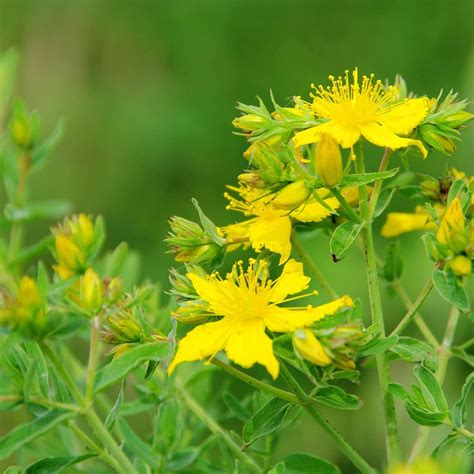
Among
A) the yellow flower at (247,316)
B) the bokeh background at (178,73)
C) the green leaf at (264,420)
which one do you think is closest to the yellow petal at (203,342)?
the yellow flower at (247,316)

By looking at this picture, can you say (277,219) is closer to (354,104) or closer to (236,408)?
(354,104)

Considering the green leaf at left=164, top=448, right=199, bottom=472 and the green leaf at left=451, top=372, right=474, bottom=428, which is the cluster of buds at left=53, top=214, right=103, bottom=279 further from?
the green leaf at left=451, top=372, right=474, bottom=428

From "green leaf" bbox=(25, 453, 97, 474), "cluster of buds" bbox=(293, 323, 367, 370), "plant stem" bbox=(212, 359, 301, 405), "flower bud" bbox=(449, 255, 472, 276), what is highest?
"flower bud" bbox=(449, 255, 472, 276)

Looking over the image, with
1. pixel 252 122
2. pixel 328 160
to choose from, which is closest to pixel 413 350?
pixel 328 160

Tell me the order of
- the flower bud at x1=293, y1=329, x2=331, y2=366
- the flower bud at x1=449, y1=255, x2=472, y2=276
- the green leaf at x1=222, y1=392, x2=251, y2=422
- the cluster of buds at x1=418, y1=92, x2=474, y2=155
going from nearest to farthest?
the flower bud at x1=293, y1=329, x2=331, y2=366
the flower bud at x1=449, y1=255, x2=472, y2=276
the cluster of buds at x1=418, y1=92, x2=474, y2=155
the green leaf at x1=222, y1=392, x2=251, y2=422

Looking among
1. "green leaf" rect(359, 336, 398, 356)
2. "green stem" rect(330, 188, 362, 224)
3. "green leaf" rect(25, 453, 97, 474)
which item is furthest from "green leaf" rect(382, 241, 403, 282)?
"green leaf" rect(25, 453, 97, 474)

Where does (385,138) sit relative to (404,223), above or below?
above
